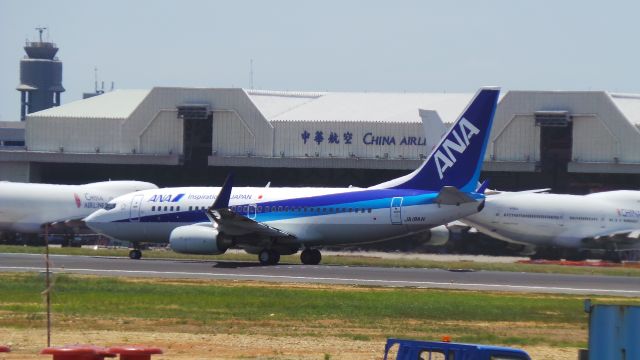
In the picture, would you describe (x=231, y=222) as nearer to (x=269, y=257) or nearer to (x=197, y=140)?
(x=269, y=257)

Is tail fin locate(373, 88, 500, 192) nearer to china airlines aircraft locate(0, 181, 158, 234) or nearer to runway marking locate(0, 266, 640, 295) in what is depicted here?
runway marking locate(0, 266, 640, 295)

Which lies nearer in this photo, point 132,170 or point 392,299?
point 392,299

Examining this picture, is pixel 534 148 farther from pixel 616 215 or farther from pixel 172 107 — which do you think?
pixel 172 107

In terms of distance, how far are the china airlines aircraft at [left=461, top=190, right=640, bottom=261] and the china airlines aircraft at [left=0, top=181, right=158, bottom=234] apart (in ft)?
80.1

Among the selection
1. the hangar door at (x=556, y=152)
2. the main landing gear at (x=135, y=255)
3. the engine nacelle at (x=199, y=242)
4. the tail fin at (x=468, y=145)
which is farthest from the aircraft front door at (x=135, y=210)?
the hangar door at (x=556, y=152)

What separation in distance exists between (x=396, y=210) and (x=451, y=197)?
2736 mm

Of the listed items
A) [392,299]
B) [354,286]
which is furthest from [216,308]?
[354,286]

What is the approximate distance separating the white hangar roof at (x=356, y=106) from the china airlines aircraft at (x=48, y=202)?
1322cm

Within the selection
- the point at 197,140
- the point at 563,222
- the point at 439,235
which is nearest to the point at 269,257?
the point at 439,235

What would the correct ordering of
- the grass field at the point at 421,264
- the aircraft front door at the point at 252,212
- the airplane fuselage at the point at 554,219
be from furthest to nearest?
the airplane fuselage at the point at 554,219 → the aircraft front door at the point at 252,212 → the grass field at the point at 421,264

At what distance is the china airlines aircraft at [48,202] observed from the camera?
7906cm

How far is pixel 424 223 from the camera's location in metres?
50.1

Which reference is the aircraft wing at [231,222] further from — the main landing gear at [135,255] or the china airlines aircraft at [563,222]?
the china airlines aircraft at [563,222]

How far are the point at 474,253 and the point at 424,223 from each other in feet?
68.7
